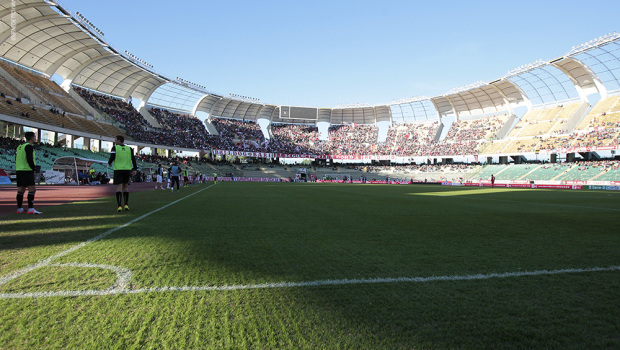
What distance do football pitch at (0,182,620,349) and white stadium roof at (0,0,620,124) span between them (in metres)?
36.1

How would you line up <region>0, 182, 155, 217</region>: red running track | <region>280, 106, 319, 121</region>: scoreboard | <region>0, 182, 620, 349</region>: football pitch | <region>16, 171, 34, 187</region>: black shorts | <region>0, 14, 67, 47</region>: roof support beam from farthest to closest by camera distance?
<region>280, 106, 319, 121</region>: scoreboard → <region>0, 14, 67, 47</region>: roof support beam → <region>0, 182, 155, 217</region>: red running track → <region>16, 171, 34, 187</region>: black shorts → <region>0, 182, 620, 349</region>: football pitch

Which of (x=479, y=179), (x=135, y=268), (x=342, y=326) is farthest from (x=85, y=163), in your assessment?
(x=479, y=179)

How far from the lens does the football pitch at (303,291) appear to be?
1.87 metres

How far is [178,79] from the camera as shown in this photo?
176 feet

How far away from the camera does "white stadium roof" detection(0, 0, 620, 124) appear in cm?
3322

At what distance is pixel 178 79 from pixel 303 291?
5769cm

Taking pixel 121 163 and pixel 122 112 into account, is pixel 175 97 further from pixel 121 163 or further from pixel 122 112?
pixel 121 163

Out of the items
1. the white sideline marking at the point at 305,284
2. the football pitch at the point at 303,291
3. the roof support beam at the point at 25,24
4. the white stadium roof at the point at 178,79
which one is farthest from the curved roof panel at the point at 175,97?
the white sideline marking at the point at 305,284

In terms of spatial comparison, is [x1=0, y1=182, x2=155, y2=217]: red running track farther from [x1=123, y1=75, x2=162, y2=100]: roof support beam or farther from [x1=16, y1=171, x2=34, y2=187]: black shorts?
[x1=123, y1=75, x2=162, y2=100]: roof support beam

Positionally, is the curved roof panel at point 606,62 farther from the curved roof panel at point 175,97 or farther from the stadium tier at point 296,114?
the curved roof panel at point 175,97

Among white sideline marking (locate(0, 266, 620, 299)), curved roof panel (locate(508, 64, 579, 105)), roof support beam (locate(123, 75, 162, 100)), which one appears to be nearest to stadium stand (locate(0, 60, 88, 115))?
roof support beam (locate(123, 75, 162, 100))

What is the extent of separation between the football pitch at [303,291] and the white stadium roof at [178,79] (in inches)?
1422

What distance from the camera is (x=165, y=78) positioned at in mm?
51219

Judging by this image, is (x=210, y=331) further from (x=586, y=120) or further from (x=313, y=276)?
(x=586, y=120)
